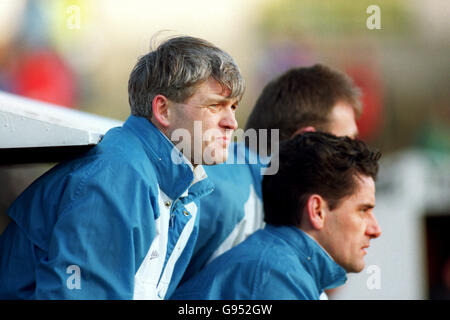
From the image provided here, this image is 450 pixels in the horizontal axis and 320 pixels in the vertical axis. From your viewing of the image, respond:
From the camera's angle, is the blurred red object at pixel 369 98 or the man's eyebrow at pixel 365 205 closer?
the man's eyebrow at pixel 365 205

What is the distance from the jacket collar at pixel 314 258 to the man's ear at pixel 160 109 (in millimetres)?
620

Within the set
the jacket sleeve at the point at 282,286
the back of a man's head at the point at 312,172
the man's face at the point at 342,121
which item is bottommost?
the jacket sleeve at the point at 282,286

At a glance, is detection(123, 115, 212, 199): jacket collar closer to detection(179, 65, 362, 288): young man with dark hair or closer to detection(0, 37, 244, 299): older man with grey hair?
detection(0, 37, 244, 299): older man with grey hair

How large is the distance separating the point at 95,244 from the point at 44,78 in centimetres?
668

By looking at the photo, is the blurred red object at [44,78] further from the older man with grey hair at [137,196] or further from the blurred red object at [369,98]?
the older man with grey hair at [137,196]

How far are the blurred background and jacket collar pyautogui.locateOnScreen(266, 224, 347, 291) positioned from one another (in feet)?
14.3

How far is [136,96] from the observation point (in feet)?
8.13

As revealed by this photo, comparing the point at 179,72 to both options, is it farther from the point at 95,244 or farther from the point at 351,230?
the point at 351,230

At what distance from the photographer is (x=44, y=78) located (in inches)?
332

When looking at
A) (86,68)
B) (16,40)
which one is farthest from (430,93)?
(16,40)

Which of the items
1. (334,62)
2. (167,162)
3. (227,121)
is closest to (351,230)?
(227,121)

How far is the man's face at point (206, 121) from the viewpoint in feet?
7.68

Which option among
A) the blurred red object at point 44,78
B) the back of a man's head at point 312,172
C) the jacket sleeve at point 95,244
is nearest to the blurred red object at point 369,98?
the blurred red object at point 44,78

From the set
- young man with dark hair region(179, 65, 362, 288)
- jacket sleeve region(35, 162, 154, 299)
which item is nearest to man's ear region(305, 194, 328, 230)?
young man with dark hair region(179, 65, 362, 288)
